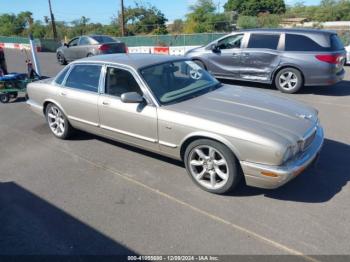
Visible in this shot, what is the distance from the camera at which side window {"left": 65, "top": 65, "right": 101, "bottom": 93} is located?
16.4 feet

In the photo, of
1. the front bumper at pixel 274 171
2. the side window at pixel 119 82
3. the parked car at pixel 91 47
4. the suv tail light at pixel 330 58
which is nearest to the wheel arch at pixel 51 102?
the side window at pixel 119 82

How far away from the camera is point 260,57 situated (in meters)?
8.99

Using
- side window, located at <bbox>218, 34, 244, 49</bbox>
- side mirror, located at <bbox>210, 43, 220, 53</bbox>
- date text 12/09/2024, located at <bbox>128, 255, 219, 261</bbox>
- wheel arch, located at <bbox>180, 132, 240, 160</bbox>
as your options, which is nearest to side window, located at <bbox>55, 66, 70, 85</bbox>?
wheel arch, located at <bbox>180, 132, 240, 160</bbox>

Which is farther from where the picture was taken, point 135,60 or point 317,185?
point 135,60

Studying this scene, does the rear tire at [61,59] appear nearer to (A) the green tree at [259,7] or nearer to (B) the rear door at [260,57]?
(B) the rear door at [260,57]

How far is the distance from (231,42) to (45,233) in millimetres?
8072

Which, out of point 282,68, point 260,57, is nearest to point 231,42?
point 260,57

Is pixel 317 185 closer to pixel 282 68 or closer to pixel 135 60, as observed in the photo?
pixel 135 60

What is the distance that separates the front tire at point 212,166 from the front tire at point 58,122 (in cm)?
269

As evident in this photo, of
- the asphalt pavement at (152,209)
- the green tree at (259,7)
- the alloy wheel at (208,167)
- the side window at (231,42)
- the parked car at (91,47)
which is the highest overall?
the green tree at (259,7)

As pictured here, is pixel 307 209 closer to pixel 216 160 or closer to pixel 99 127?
pixel 216 160

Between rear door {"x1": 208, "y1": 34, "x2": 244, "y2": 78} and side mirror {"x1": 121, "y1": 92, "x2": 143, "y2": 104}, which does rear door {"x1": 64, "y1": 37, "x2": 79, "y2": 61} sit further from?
side mirror {"x1": 121, "y1": 92, "x2": 143, "y2": 104}

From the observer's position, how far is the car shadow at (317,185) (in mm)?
3746

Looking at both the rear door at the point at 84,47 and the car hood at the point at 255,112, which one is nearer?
the car hood at the point at 255,112
